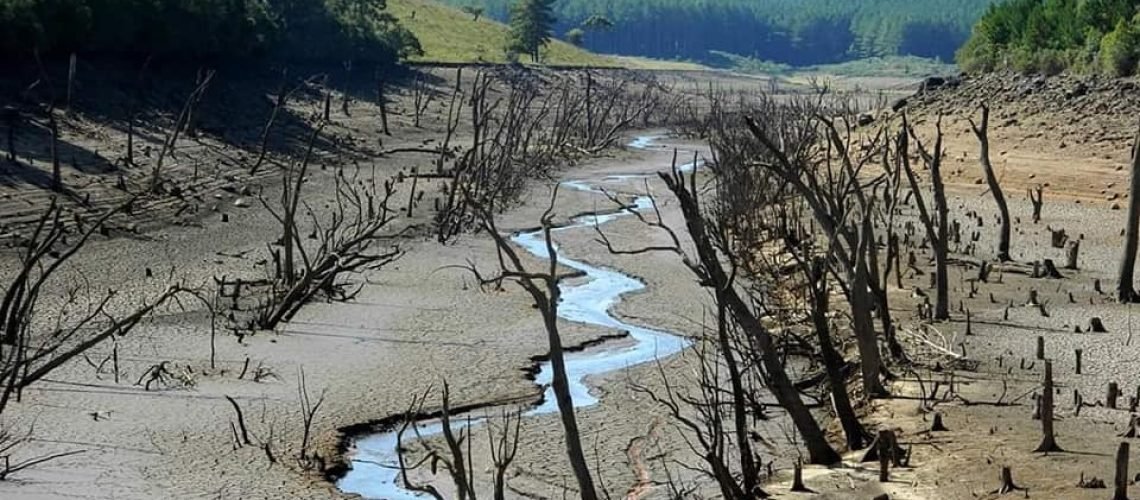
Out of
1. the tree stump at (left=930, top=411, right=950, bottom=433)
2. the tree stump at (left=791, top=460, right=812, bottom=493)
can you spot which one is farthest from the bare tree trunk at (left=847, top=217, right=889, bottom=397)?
the tree stump at (left=791, top=460, right=812, bottom=493)

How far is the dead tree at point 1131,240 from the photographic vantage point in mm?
27984

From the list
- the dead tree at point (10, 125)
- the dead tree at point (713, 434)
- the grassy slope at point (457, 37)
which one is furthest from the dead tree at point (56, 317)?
the grassy slope at point (457, 37)

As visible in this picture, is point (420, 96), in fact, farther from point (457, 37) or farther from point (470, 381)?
point (470, 381)

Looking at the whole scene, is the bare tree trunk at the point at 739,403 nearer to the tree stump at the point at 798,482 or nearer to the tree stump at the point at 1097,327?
the tree stump at the point at 798,482

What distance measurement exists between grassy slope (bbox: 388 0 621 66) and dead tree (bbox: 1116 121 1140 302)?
7128 cm

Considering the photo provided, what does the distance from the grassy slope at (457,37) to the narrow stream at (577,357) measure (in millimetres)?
59263

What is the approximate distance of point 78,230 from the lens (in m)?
36.5

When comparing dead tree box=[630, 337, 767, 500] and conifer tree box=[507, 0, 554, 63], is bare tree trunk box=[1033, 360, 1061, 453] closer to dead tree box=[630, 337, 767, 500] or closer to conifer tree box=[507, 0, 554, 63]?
dead tree box=[630, 337, 767, 500]

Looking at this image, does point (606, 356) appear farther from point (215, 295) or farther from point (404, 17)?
point (404, 17)

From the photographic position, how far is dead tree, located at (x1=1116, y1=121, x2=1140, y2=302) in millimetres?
27984

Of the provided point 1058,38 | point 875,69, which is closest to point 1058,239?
point 1058,38

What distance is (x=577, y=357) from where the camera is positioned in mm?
27891

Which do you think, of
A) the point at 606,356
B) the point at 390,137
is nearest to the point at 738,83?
the point at 390,137

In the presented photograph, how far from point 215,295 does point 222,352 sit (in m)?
5.01
